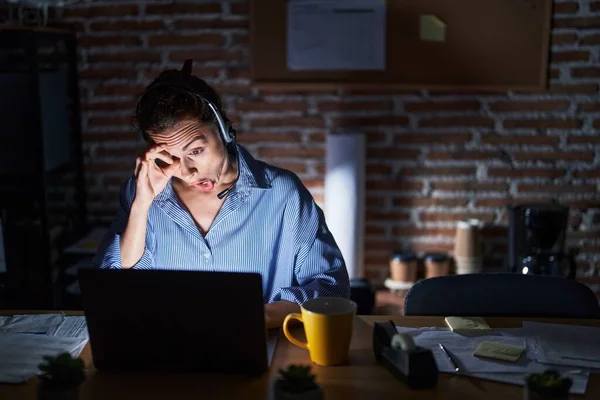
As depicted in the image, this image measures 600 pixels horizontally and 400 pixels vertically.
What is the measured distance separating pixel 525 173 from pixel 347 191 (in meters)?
0.77

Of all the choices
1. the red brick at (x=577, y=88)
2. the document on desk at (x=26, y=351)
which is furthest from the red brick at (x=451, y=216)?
the document on desk at (x=26, y=351)

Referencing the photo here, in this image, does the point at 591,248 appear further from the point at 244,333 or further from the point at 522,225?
the point at 244,333

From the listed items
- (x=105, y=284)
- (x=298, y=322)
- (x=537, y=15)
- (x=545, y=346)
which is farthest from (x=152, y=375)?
(x=537, y=15)

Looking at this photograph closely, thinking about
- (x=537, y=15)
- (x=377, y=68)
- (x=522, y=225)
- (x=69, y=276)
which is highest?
(x=537, y=15)

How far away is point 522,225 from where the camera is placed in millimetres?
3127

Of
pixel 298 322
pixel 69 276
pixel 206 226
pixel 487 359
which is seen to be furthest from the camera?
pixel 69 276

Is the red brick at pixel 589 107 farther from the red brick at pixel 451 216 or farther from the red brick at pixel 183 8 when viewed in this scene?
the red brick at pixel 183 8

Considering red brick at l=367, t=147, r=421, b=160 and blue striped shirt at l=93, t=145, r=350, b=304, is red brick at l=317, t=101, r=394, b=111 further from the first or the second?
blue striped shirt at l=93, t=145, r=350, b=304

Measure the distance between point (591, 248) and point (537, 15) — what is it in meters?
1.01

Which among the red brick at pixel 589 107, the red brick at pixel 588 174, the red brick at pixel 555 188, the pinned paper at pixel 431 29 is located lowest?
the red brick at pixel 555 188

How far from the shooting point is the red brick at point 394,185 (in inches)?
133

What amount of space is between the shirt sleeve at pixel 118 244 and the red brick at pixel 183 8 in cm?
144

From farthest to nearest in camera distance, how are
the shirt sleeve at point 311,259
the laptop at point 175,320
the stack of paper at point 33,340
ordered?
1. the shirt sleeve at point 311,259
2. the stack of paper at point 33,340
3. the laptop at point 175,320

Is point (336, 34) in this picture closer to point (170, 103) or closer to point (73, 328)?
point (170, 103)
